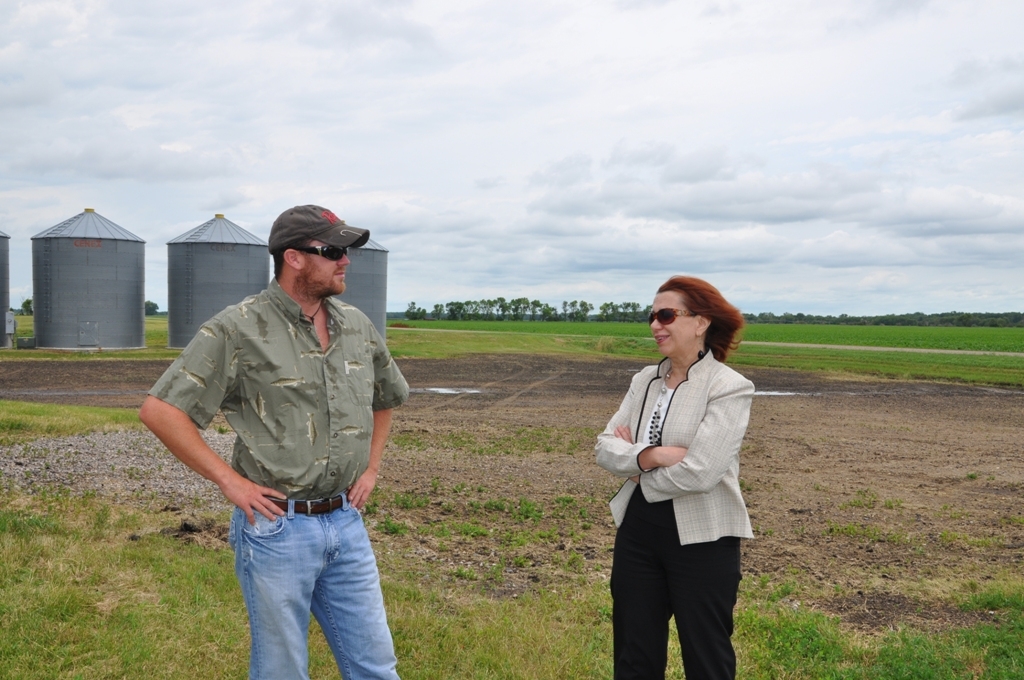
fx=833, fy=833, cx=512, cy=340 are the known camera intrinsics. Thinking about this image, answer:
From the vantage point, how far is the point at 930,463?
1226 centimetres

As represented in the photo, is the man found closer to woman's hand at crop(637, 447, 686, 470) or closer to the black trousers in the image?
the black trousers

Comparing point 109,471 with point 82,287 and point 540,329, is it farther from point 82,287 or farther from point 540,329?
point 540,329

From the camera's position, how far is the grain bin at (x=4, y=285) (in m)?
34.2

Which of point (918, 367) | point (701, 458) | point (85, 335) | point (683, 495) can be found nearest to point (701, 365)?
point (701, 458)

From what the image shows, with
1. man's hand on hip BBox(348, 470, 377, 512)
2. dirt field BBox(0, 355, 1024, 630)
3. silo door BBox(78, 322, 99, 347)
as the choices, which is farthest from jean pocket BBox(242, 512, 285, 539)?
silo door BBox(78, 322, 99, 347)

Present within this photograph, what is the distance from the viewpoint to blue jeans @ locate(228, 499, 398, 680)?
9.48ft

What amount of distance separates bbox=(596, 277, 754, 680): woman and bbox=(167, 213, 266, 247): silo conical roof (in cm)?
3385

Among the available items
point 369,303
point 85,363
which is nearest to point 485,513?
point 85,363

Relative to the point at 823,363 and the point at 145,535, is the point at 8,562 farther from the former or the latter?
the point at 823,363

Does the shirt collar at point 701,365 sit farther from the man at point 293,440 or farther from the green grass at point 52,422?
the green grass at point 52,422

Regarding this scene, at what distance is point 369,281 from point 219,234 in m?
6.72

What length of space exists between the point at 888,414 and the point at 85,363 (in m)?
24.7

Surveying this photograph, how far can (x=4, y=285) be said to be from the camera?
3522cm

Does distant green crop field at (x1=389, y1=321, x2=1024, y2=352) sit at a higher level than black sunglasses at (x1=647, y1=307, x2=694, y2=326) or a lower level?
lower
